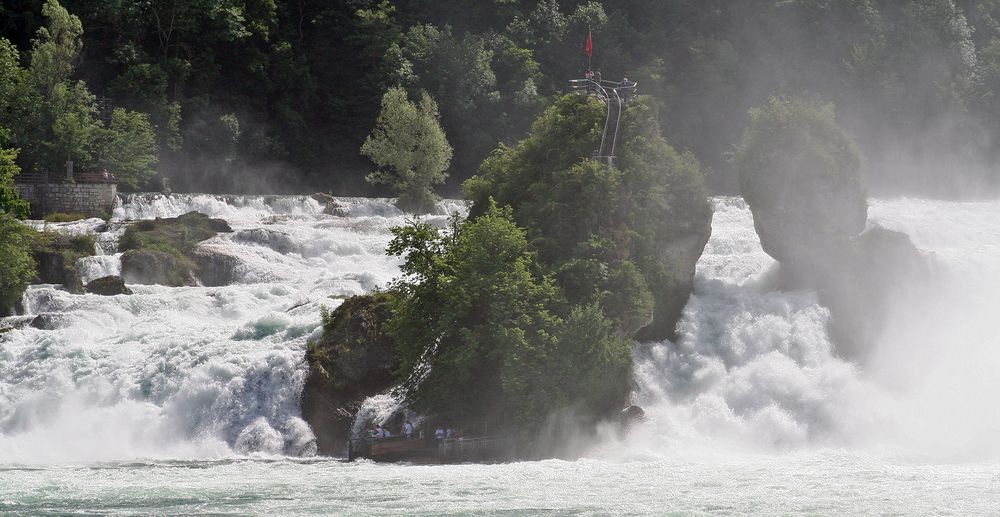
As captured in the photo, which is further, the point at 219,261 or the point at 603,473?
the point at 219,261

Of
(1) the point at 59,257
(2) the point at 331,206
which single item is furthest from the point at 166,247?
(2) the point at 331,206

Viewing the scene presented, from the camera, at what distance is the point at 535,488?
3944 centimetres

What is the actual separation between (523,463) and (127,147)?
41330mm

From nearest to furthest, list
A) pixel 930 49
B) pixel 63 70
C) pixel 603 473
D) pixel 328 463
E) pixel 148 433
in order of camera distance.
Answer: pixel 603 473 < pixel 328 463 < pixel 148 433 < pixel 63 70 < pixel 930 49

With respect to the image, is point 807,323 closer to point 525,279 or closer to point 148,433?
point 525,279

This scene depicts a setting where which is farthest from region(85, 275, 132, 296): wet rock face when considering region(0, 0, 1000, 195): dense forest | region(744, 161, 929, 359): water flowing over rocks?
region(0, 0, 1000, 195): dense forest

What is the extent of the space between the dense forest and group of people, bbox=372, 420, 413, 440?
1565 inches

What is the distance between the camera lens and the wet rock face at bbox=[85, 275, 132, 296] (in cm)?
5884

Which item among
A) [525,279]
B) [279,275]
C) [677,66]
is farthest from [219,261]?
[677,66]

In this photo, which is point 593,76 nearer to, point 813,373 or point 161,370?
point 813,373

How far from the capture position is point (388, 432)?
48469 mm

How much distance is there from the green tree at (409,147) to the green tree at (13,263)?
88.5 ft

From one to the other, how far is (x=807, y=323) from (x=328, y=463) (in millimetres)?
19478

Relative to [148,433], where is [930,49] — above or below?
above
